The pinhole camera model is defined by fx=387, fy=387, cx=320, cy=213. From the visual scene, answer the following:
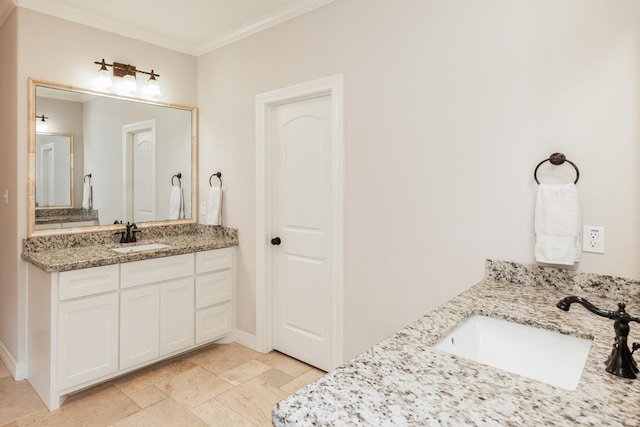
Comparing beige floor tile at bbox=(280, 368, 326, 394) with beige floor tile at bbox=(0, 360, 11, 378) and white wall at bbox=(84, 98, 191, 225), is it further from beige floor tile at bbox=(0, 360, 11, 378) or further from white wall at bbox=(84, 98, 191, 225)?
beige floor tile at bbox=(0, 360, 11, 378)

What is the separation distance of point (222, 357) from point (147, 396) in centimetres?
66

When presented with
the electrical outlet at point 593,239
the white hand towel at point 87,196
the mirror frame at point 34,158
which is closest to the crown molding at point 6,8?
the mirror frame at point 34,158

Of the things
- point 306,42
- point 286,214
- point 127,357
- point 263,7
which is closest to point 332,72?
point 306,42

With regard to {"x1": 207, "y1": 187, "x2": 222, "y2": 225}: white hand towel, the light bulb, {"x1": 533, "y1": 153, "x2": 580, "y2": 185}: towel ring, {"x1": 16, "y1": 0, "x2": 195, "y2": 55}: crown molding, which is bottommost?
{"x1": 207, "y1": 187, "x2": 222, "y2": 225}: white hand towel

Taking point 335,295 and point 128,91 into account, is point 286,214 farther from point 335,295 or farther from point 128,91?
point 128,91

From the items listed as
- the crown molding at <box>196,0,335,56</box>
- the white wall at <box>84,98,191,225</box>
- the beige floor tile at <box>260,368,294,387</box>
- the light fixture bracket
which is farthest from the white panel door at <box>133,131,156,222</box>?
the beige floor tile at <box>260,368,294,387</box>

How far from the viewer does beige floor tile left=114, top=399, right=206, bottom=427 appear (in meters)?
2.15

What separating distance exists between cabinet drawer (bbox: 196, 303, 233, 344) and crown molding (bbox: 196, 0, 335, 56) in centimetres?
220

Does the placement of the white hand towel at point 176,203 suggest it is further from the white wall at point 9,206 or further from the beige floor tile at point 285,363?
the beige floor tile at point 285,363

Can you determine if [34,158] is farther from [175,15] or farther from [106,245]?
[175,15]

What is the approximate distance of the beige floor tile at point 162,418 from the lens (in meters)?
2.15

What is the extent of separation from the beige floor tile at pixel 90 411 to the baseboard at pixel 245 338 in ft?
3.23

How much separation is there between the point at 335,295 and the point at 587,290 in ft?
4.62

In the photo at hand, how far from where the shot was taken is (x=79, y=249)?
2.75 m
